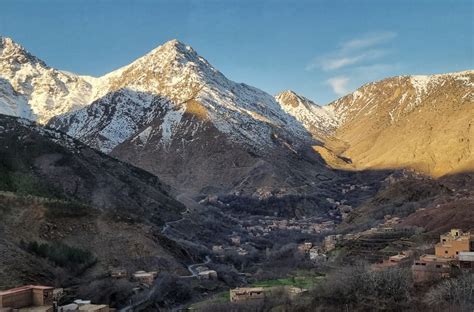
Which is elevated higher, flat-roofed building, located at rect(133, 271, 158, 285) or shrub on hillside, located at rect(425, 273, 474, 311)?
flat-roofed building, located at rect(133, 271, 158, 285)

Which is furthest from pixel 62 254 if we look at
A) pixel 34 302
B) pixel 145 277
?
pixel 34 302

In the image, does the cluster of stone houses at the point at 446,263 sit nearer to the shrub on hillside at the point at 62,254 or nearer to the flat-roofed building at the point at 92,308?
the flat-roofed building at the point at 92,308

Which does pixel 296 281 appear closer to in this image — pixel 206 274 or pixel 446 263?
pixel 206 274

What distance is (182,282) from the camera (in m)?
55.8

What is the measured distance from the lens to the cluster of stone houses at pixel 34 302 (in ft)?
126

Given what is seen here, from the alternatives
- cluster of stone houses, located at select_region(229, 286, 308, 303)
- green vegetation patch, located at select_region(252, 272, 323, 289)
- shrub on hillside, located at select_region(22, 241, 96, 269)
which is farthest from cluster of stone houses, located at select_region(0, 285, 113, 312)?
green vegetation patch, located at select_region(252, 272, 323, 289)

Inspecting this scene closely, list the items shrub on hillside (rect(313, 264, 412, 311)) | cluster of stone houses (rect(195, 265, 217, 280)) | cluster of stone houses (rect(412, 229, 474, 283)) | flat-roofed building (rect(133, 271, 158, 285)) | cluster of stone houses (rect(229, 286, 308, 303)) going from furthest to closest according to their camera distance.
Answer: cluster of stone houses (rect(195, 265, 217, 280)) → flat-roofed building (rect(133, 271, 158, 285)) → cluster of stone houses (rect(229, 286, 308, 303)) → cluster of stone houses (rect(412, 229, 474, 283)) → shrub on hillside (rect(313, 264, 412, 311))

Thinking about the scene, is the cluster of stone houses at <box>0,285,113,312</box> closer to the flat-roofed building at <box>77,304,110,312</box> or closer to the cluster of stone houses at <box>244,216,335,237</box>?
the flat-roofed building at <box>77,304,110,312</box>

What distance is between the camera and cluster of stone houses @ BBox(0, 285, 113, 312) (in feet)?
126

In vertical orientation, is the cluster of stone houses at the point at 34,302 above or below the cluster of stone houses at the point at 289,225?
below

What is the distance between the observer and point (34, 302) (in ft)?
132

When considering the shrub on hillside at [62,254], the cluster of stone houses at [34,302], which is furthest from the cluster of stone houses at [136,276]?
the cluster of stone houses at [34,302]

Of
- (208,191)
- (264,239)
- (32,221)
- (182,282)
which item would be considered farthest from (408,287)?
(208,191)

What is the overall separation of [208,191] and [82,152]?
5709cm
